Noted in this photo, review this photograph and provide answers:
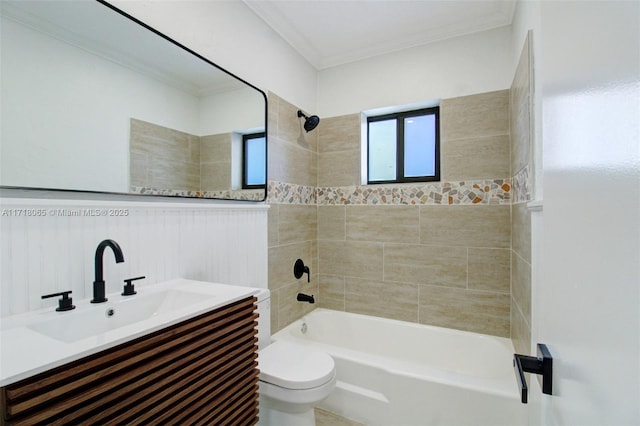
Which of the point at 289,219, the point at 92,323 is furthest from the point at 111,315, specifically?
the point at 289,219

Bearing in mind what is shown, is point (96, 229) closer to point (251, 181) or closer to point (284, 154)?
point (251, 181)

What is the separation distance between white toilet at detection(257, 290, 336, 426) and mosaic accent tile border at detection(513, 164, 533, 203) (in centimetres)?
136

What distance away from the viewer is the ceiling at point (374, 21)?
77.2 inches

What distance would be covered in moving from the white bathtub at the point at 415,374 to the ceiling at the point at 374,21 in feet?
7.49

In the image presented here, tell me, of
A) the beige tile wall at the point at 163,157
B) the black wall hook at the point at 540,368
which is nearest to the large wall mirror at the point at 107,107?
the beige tile wall at the point at 163,157

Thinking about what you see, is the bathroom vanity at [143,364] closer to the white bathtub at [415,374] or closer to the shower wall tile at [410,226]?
the white bathtub at [415,374]

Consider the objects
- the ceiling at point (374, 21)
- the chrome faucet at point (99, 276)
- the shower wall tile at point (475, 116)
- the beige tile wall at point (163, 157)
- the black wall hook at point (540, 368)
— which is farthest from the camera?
the shower wall tile at point (475, 116)

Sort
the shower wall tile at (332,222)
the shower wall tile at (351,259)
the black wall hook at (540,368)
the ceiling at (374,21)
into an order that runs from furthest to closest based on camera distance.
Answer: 1. the shower wall tile at (332,222)
2. the shower wall tile at (351,259)
3. the ceiling at (374,21)
4. the black wall hook at (540,368)

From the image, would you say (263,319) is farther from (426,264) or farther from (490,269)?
(490,269)

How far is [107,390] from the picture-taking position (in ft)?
2.43

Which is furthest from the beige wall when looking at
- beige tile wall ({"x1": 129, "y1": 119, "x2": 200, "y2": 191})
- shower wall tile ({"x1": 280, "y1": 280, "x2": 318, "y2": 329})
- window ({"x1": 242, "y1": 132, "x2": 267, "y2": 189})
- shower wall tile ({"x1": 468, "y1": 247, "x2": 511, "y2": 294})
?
beige tile wall ({"x1": 129, "y1": 119, "x2": 200, "y2": 191})

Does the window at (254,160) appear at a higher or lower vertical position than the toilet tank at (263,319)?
higher

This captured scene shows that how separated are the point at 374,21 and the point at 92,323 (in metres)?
2.43

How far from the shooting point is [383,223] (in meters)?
2.49
